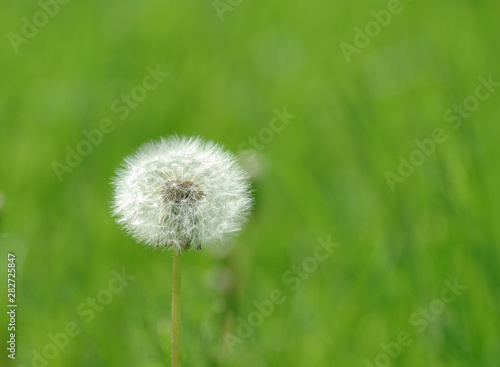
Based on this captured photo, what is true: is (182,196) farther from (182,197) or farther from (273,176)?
(273,176)

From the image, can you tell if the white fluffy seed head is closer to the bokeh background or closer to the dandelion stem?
the dandelion stem

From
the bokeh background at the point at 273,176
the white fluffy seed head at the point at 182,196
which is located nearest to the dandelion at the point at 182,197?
the white fluffy seed head at the point at 182,196

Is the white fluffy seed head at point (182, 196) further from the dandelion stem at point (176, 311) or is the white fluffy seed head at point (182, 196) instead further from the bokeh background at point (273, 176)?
the bokeh background at point (273, 176)

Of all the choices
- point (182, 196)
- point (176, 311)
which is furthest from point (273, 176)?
point (176, 311)

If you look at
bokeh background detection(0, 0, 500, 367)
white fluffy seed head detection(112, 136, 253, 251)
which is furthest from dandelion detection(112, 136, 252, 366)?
bokeh background detection(0, 0, 500, 367)

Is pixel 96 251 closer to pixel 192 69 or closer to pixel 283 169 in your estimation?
pixel 283 169

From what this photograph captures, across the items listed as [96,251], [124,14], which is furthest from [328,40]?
[96,251]
